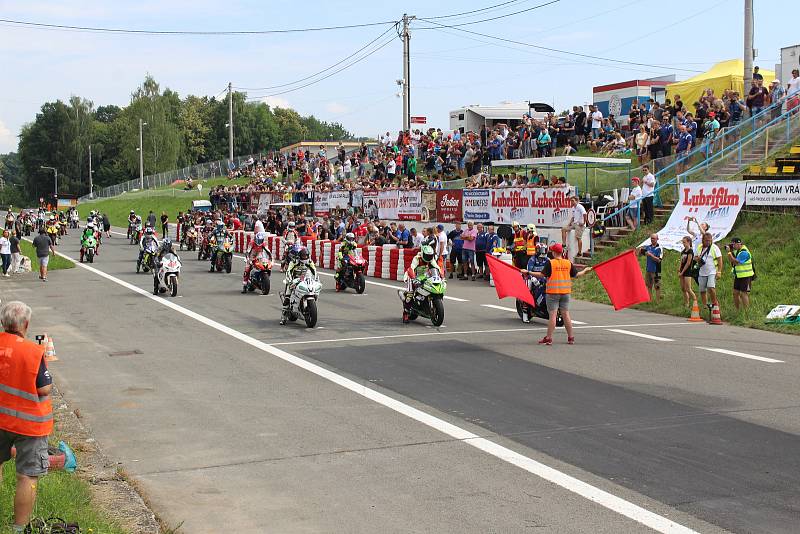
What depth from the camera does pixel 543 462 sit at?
830 centimetres

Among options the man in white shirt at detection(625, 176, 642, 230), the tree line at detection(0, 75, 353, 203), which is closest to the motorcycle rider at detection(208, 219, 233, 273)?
the man in white shirt at detection(625, 176, 642, 230)

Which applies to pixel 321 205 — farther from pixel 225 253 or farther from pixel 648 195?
pixel 648 195

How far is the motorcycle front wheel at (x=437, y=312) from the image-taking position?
17500 millimetres

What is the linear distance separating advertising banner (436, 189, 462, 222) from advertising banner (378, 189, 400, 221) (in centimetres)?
334

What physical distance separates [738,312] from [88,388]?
42.2ft

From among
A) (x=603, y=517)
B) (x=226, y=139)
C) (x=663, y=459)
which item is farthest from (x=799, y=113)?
(x=226, y=139)

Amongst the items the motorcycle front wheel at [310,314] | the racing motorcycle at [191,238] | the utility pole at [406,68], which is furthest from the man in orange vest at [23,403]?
the utility pole at [406,68]

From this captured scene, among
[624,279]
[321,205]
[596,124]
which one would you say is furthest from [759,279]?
[321,205]

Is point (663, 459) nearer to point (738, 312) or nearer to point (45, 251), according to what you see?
point (738, 312)

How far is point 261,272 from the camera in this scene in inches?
949

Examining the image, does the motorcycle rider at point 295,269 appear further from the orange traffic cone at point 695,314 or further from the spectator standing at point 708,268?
the spectator standing at point 708,268

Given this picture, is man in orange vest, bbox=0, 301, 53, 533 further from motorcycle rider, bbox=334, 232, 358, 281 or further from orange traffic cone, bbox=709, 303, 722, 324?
motorcycle rider, bbox=334, 232, 358, 281

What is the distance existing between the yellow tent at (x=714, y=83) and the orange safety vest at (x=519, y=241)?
47.2 ft

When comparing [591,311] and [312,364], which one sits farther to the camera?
[591,311]
